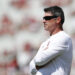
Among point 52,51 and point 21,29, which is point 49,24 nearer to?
point 52,51

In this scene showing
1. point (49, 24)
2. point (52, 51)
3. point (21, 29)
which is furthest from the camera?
→ point (21, 29)

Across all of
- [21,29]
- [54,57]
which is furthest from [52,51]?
[21,29]

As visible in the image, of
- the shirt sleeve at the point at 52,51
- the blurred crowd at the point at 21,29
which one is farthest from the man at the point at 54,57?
the blurred crowd at the point at 21,29

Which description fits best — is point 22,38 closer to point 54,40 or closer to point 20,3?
point 20,3

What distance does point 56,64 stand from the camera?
3768 mm

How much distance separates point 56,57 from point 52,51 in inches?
2.5

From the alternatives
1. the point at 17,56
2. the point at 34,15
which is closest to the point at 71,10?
the point at 34,15

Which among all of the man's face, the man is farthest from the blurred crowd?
the man

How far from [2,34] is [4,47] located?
208 millimetres

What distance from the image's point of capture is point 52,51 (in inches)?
148

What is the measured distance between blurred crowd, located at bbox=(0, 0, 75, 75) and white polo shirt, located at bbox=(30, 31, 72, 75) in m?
3.18

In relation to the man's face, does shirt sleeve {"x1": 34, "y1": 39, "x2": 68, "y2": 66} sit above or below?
below

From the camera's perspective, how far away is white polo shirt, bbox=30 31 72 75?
376 centimetres

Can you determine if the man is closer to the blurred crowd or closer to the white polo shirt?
the white polo shirt
